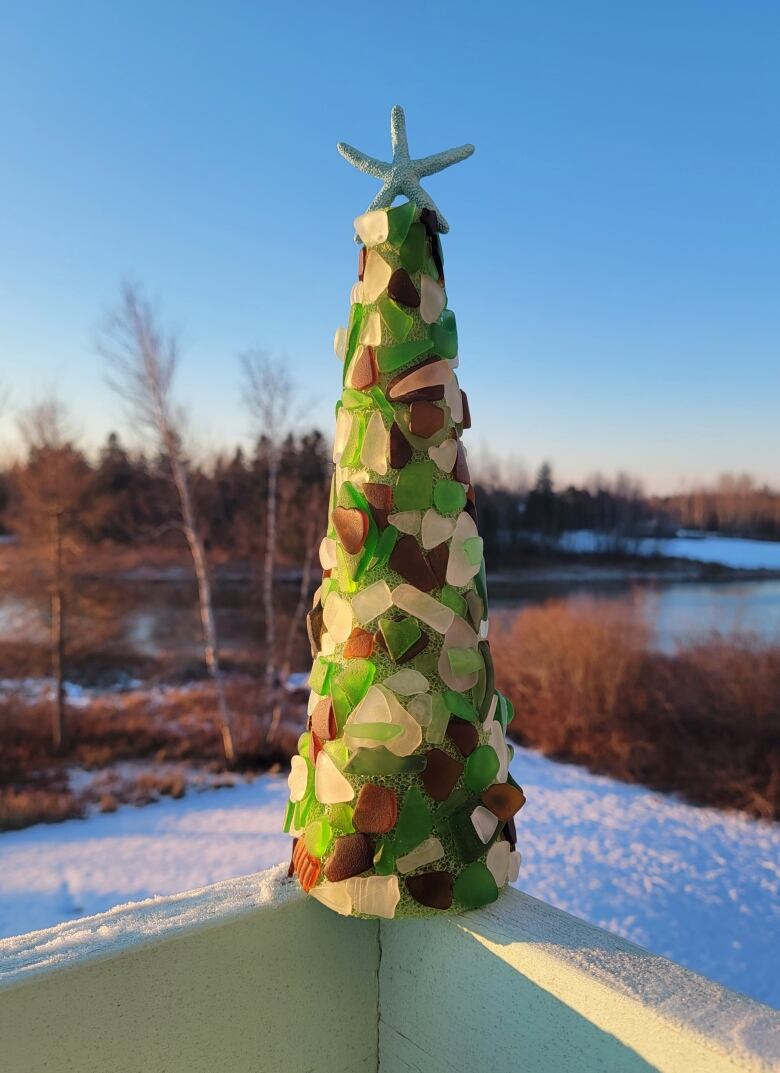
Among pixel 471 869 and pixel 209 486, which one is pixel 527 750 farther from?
pixel 471 869

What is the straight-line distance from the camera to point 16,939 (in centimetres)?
149

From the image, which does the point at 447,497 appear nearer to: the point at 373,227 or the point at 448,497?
the point at 448,497

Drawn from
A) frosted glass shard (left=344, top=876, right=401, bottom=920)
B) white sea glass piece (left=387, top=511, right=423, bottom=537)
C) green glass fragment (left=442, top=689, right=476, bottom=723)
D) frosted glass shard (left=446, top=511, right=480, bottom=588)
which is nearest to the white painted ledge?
frosted glass shard (left=344, top=876, right=401, bottom=920)

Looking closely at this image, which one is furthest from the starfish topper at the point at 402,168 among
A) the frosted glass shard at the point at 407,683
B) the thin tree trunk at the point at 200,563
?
the thin tree trunk at the point at 200,563

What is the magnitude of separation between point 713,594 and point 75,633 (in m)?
10.4

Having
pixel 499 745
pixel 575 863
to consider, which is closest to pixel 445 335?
pixel 499 745

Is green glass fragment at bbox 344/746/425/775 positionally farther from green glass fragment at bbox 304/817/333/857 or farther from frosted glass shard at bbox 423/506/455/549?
frosted glass shard at bbox 423/506/455/549

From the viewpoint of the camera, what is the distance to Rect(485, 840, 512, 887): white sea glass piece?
5.26 feet

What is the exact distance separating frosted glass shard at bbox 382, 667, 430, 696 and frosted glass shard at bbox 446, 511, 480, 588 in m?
0.21

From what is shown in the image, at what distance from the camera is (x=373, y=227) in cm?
167

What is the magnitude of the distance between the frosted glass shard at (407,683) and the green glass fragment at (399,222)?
91 centimetres

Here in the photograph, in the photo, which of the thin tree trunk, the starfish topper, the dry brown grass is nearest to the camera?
the starfish topper

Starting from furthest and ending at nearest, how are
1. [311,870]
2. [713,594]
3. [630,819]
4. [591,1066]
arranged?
[713,594] → [630,819] → [311,870] → [591,1066]

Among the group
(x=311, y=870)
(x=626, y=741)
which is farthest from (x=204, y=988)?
(x=626, y=741)
